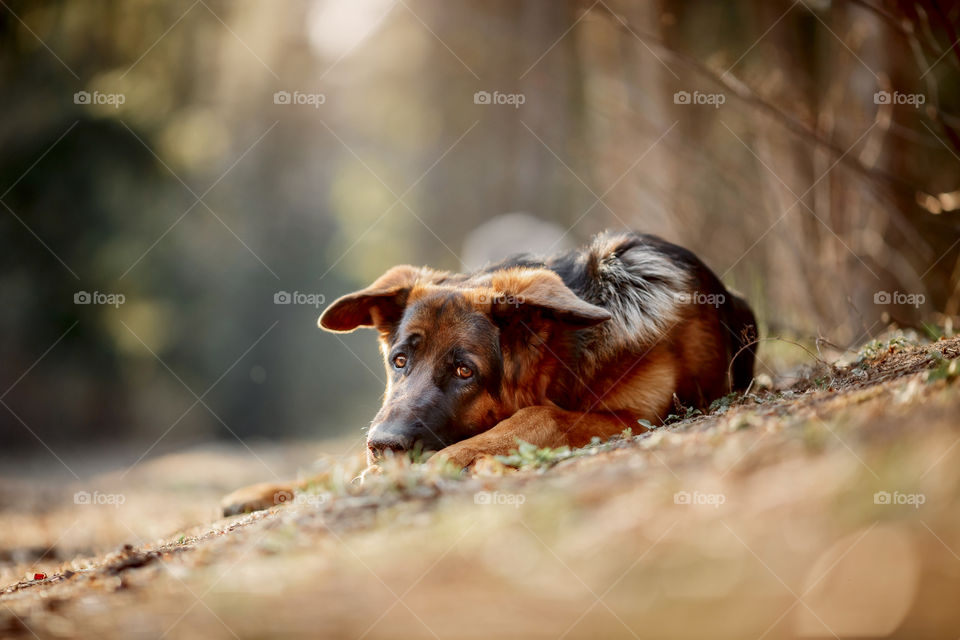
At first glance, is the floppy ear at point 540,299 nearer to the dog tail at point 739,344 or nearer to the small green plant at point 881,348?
the dog tail at point 739,344

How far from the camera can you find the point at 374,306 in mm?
5555

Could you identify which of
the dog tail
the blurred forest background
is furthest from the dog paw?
the blurred forest background

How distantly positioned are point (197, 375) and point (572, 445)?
19399mm

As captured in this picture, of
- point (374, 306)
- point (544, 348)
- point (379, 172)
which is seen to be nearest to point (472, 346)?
point (544, 348)

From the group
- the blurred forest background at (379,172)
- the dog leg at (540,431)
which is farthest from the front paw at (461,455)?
the blurred forest background at (379,172)

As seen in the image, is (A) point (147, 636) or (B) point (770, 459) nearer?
(A) point (147, 636)

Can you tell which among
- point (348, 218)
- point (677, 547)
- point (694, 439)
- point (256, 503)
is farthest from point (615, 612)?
point (348, 218)

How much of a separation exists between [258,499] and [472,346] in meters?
2.40

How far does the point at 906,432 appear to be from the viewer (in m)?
2.39

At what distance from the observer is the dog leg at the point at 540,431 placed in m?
4.27

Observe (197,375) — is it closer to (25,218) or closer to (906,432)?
(25,218)

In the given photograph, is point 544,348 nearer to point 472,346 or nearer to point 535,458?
point 472,346

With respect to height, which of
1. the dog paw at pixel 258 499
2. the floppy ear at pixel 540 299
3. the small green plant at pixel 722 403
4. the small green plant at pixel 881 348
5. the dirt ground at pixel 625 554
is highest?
the floppy ear at pixel 540 299

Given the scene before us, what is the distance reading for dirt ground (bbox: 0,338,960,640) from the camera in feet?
6.12
